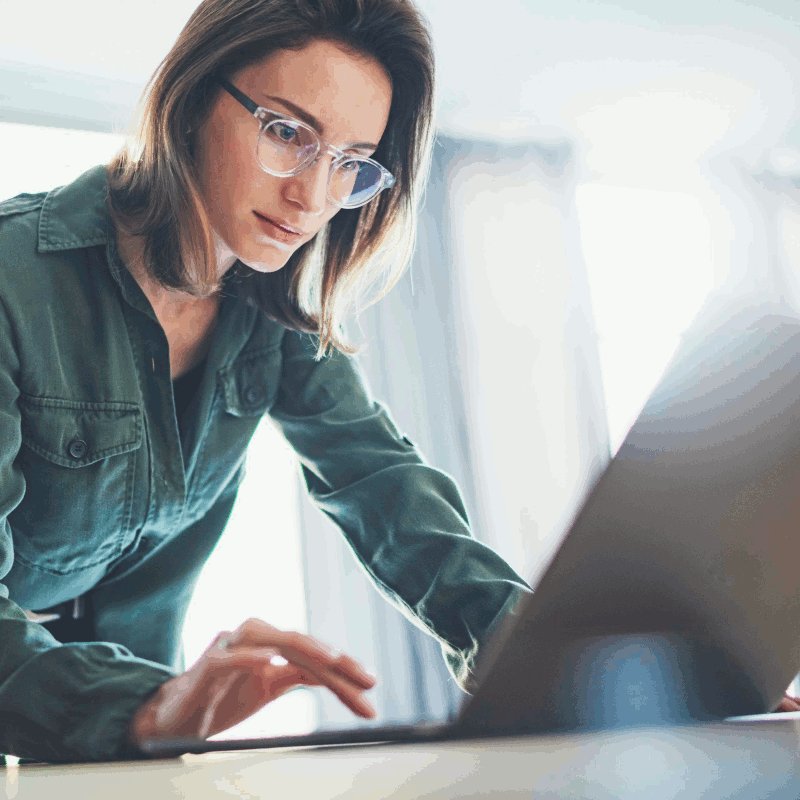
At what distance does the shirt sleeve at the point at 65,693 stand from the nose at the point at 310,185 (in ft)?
1.74

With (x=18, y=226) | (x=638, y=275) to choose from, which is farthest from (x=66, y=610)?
(x=638, y=275)

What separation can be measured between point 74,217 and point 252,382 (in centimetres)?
25

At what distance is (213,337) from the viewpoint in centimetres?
98

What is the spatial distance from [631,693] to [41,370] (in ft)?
1.87

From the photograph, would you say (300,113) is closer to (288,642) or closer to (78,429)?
A: (78,429)

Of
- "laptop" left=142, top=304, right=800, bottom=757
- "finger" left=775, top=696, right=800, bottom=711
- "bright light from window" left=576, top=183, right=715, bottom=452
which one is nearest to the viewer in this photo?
"laptop" left=142, top=304, right=800, bottom=757

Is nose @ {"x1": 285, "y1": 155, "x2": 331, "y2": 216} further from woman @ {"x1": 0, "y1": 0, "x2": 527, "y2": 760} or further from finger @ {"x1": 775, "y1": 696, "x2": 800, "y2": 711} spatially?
finger @ {"x1": 775, "y1": 696, "x2": 800, "y2": 711}

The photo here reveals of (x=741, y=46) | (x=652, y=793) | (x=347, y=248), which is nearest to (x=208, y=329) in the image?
(x=347, y=248)

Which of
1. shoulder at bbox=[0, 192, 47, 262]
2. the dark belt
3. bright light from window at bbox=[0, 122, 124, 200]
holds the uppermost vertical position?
bright light from window at bbox=[0, 122, 124, 200]

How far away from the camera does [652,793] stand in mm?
260

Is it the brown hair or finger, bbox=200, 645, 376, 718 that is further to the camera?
the brown hair

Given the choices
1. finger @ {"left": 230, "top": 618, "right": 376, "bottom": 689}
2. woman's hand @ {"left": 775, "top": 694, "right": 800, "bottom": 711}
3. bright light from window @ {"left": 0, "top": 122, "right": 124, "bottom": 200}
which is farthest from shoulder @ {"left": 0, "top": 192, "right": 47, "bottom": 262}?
bright light from window @ {"left": 0, "top": 122, "right": 124, "bottom": 200}

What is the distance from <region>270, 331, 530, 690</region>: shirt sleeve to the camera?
0.87m

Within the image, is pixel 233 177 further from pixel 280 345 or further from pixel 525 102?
pixel 525 102
